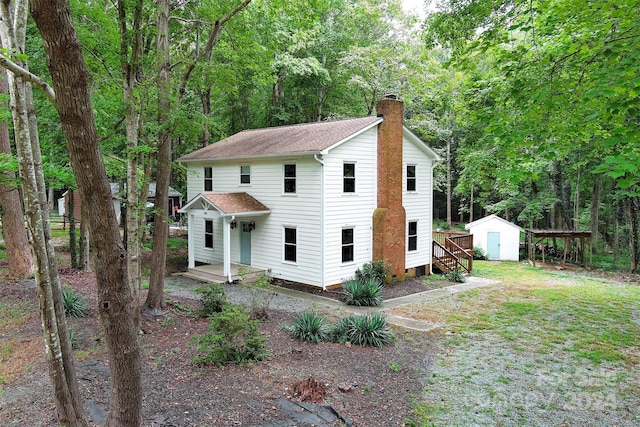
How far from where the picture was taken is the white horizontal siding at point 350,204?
46.6ft

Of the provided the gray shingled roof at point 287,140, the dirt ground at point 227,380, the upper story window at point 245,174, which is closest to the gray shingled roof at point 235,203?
the upper story window at point 245,174

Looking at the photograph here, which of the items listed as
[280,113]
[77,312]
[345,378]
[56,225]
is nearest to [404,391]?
[345,378]

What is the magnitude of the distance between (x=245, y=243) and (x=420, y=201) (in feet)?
24.9

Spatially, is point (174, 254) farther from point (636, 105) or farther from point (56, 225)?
point (636, 105)

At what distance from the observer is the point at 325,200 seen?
1402 centimetres

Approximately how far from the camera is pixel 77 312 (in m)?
8.84

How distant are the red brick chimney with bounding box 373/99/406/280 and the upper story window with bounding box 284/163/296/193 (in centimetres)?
330

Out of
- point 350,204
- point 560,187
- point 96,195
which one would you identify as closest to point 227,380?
point 96,195

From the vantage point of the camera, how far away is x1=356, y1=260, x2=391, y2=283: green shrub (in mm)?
15094

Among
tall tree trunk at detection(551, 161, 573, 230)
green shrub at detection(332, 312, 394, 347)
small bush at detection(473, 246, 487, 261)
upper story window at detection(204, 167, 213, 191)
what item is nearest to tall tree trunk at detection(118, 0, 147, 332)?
green shrub at detection(332, 312, 394, 347)

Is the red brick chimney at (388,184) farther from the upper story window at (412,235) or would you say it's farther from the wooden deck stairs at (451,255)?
the wooden deck stairs at (451,255)

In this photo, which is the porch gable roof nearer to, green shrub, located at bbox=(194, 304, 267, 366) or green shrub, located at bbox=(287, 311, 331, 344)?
green shrub, located at bbox=(287, 311, 331, 344)

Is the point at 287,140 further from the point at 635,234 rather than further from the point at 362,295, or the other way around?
the point at 635,234

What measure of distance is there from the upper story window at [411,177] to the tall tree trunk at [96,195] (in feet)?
49.8
